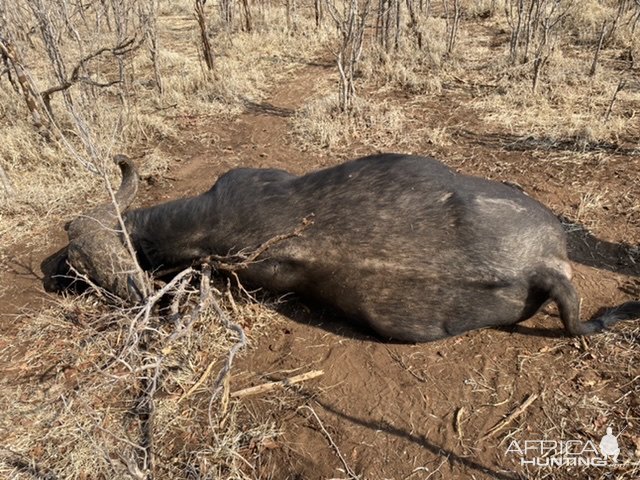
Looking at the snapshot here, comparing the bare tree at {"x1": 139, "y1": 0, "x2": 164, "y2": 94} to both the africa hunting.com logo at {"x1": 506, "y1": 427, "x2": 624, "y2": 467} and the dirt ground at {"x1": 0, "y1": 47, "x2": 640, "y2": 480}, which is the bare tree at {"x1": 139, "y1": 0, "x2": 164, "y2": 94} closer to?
the dirt ground at {"x1": 0, "y1": 47, "x2": 640, "y2": 480}

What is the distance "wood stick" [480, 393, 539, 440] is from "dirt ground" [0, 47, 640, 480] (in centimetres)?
1

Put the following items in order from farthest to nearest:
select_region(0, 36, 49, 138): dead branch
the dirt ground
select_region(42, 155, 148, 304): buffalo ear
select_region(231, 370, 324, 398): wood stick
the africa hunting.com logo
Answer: select_region(0, 36, 49, 138): dead branch, select_region(42, 155, 148, 304): buffalo ear, select_region(231, 370, 324, 398): wood stick, the dirt ground, the africa hunting.com logo

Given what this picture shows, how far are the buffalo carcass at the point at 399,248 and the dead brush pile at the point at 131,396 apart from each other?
1.36 ft

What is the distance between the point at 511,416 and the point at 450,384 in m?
0.40

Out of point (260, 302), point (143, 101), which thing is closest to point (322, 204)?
point (260, 302)

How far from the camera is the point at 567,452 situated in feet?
8.39

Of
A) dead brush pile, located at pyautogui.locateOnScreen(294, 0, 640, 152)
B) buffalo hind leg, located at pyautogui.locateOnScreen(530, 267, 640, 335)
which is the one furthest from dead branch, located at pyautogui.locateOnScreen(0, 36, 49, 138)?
buffalo hind leg, located at pyautogui.locateOnScreen(530, 267, 640, 335)

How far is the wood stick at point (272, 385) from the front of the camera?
308 centimetres

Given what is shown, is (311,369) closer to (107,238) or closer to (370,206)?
(370,206)

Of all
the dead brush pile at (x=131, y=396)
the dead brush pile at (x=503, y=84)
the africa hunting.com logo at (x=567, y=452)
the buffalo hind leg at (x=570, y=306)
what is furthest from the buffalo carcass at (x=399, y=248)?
the dead brush pile at (x=503, y=84)

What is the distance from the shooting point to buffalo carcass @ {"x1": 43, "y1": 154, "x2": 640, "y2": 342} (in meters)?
2.93

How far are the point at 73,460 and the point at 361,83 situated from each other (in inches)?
263

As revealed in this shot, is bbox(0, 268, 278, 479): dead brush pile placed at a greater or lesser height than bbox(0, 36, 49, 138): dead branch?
lesser

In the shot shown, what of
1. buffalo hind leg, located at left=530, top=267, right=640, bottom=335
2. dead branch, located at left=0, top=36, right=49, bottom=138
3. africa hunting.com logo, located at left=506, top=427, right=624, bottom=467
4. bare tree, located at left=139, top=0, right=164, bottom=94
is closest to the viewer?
africa hunting.com logo, located at left=506, top=427, right=624, bottom=467
